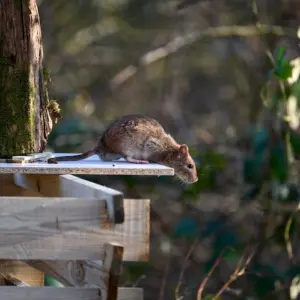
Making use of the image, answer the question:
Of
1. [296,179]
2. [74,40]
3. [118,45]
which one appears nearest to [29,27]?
[296,179]

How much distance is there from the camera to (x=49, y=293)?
9.36ft

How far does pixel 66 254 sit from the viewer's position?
2.74 metres

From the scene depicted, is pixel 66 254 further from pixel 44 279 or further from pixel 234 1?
pixel 234 1

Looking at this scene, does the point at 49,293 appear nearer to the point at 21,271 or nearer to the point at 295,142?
the point at 21,271

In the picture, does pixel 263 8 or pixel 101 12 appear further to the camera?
pixel 101 12

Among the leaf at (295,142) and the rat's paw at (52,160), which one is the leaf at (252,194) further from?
the rat's paw at (52,160)

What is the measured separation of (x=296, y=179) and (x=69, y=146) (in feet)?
5.71

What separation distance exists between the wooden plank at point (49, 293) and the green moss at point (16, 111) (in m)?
1.09

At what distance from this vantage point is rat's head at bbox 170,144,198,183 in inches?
202

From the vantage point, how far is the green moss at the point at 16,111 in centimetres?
388

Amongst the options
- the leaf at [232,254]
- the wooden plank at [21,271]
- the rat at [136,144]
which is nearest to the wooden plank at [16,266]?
the wooden plank at [21,271]

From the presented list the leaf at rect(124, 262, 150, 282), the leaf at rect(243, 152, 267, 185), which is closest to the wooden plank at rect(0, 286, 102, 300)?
the leaf at rect(243, 152, 267, 185)

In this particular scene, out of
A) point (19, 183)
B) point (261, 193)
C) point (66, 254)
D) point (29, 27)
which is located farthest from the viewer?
point (261, 193)

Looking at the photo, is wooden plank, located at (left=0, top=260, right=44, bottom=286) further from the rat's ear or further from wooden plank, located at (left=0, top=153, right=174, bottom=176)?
the rat's ear
